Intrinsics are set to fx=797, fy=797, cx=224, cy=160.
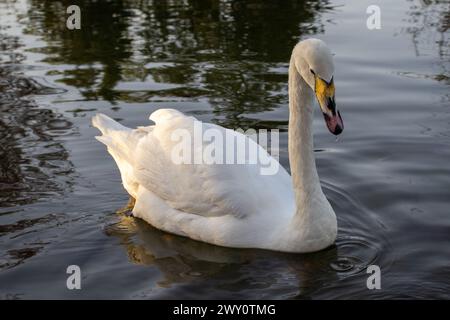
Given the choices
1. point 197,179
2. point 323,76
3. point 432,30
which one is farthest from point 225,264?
point 432,30

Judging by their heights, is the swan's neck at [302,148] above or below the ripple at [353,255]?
above

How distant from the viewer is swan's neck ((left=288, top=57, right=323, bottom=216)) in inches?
244

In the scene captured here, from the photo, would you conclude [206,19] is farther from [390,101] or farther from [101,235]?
[101,235]

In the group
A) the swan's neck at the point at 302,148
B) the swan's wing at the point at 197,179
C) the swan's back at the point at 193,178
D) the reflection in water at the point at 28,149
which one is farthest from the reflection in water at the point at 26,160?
the swan's neck at the point at 302,148

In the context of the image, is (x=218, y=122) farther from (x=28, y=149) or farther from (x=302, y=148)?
(x=302, y=148)

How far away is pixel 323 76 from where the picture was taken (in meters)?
5.76

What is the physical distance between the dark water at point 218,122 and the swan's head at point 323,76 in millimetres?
1244

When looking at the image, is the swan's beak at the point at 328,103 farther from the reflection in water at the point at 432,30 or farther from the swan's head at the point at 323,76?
the reflection in water at the point at 432,30

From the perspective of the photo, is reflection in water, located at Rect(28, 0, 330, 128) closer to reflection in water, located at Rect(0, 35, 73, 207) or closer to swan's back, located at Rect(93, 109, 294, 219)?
reflection in water, located at Rect(0, 35, 73, 207)

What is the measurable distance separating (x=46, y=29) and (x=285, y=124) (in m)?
7.00

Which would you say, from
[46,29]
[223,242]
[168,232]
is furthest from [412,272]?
[46,29]

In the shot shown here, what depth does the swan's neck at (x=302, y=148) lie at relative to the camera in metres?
6.19

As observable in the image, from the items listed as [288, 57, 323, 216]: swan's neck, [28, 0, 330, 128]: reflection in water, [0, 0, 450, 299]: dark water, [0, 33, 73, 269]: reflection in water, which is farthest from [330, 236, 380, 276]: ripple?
[28, 0, 330, 128]: reflection in water

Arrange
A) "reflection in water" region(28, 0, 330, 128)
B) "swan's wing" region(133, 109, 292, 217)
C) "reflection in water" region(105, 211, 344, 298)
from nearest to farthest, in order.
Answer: "reflection in water" region(105, 211, 344, 298)
"swan's wing" region(133, 109, 292, 217)
"reflection in water" region(28, 0, 330, 128)
